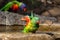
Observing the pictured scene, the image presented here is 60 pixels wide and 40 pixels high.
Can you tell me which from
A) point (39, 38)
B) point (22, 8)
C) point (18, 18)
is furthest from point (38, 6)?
point (39, 38)

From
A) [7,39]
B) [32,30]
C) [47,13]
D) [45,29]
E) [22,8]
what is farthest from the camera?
[47,13]

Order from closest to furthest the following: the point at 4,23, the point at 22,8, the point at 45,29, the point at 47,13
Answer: the point at 4,23 → the point at 45,29 → the point at 22,8 → the point at 47,13

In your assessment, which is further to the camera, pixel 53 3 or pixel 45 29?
pixel 53 3

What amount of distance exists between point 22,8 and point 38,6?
133 centimetres

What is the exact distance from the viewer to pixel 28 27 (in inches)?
82.4

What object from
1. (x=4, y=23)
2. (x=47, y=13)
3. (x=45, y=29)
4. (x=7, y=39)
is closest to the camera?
(x=7, y=39)

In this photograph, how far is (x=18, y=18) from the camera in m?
2.65

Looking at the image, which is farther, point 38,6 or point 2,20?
point 38,6

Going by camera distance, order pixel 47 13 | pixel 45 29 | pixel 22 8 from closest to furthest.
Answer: pixel 45 29, pixel 22 8, pixel 47 13

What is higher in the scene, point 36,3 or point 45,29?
point 36,3

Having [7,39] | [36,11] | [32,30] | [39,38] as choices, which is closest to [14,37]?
[7,39]

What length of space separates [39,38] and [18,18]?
37.6 inches

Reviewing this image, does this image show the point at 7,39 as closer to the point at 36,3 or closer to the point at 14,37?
the point at 14,37

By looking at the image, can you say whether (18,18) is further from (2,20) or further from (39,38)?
(39,38)
